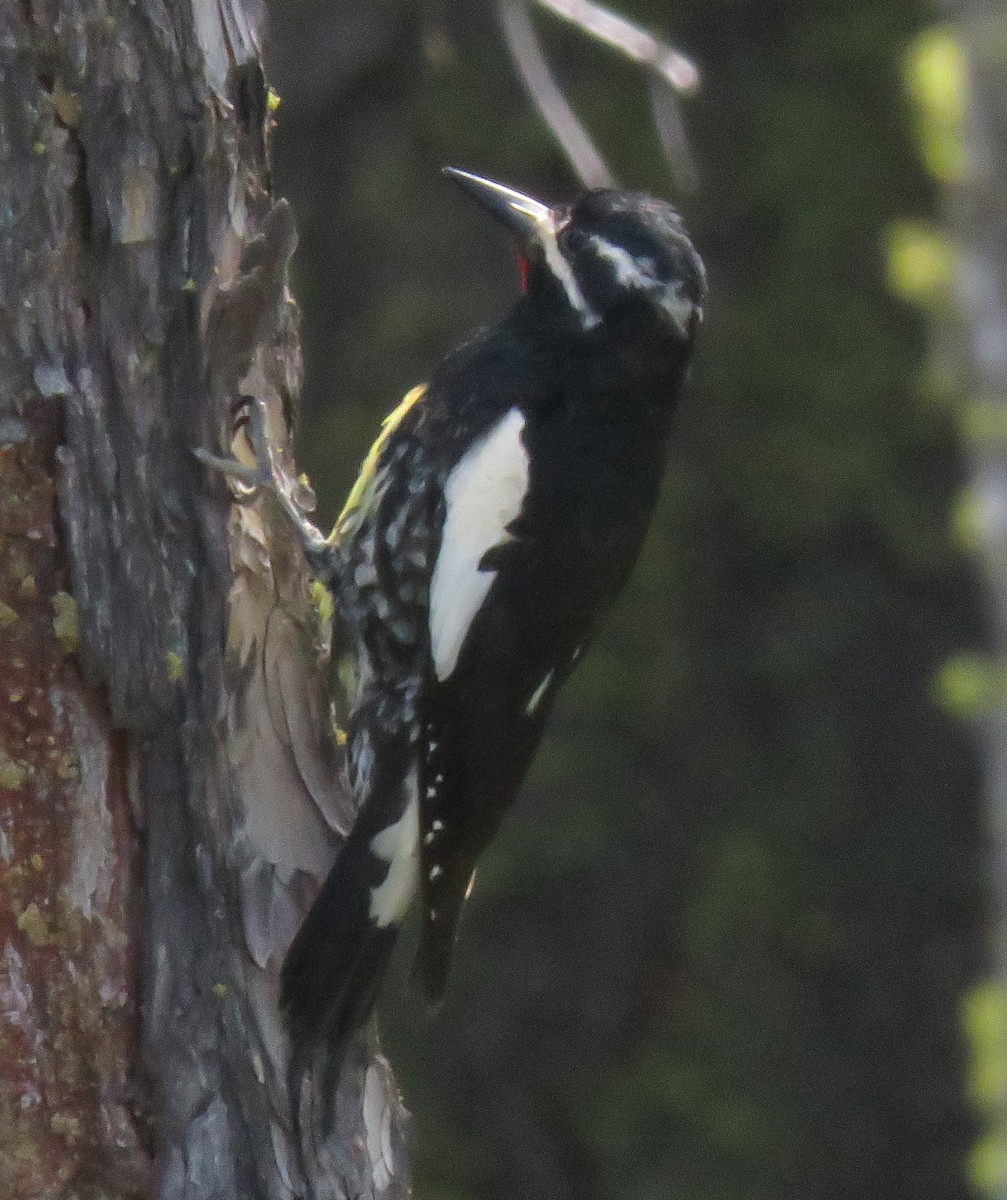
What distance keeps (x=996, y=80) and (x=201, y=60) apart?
10.9 feet

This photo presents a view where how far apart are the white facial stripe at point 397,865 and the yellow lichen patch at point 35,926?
49 centimetres

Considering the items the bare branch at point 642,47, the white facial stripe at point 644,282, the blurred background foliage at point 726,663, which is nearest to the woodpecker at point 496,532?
the white facial stripe at point 644,282

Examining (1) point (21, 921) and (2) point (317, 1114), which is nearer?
(1) point (21, 921)

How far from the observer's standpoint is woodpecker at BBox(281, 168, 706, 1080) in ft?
10.3

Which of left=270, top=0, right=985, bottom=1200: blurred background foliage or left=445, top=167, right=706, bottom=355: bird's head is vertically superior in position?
left=445, top=167, right=706, bottom=355: bird's head

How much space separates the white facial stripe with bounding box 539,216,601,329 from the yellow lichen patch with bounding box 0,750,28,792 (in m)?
1.32

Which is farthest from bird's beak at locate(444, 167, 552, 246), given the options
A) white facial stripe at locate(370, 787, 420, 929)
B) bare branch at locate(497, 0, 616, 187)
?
white facial stripe at locate(370, 787, 420, 929)

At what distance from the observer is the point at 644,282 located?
3.43 meters

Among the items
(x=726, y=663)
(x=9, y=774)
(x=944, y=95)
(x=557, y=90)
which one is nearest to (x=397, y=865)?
(x=9, y=774)

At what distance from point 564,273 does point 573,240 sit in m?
0.05

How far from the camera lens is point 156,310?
2.67m

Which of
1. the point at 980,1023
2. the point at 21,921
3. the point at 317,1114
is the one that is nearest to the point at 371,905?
the point at 317,1114

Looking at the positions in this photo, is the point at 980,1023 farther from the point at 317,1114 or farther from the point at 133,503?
the point at 133,503

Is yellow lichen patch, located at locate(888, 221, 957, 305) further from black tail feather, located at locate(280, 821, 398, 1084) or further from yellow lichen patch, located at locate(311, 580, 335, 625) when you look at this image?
black tail feather, located at locate(280, 821, 398, 1084)
